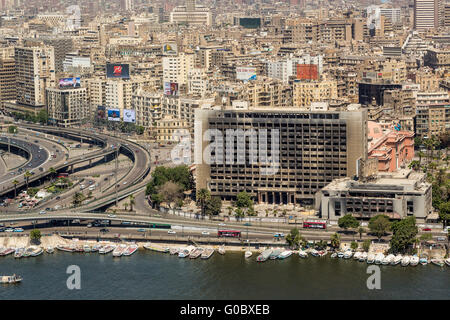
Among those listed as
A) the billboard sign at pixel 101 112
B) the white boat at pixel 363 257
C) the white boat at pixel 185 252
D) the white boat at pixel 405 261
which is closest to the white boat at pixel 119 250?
the white boat at pixel 185 252

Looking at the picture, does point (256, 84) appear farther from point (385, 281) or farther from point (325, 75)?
point (385, 281)

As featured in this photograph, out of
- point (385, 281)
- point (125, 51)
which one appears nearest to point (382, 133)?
point (385, 281)

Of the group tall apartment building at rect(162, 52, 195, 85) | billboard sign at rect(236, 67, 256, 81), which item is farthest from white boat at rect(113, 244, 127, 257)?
tall apartment building at rect(162, 52, 195, 85)

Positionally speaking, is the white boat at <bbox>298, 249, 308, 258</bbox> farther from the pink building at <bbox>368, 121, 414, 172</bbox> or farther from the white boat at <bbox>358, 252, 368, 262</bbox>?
the pink building at <bbox>368, 121, 414, 172</bbox>

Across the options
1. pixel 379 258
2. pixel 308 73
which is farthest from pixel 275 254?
pixel 308 73

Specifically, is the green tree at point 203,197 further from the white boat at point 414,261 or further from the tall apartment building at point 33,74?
the tall apartment building at point 33,74

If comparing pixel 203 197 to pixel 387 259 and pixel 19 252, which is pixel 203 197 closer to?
pixel 19 252
